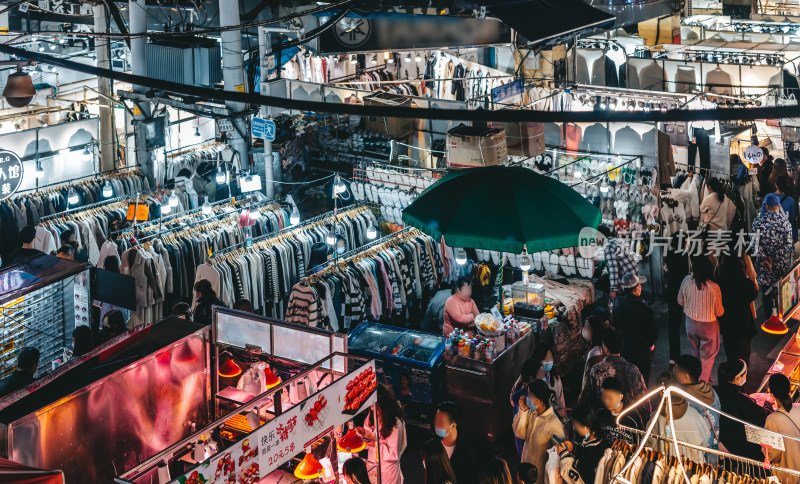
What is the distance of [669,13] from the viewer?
1719 cm

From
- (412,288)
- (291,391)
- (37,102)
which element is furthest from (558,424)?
(37,102)

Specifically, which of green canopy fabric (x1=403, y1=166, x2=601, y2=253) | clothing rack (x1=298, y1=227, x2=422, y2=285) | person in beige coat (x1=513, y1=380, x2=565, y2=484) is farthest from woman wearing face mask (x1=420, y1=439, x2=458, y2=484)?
clothing rack (x1=298, y1=227, x2=422, y2=285)

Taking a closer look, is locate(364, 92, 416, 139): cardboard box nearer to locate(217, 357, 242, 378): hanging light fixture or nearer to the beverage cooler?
the beverage cooler

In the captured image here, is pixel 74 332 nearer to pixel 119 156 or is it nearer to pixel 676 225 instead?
pixel 676 225

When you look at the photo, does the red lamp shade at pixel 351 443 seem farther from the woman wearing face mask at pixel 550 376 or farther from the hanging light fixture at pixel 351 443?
the woman wearing face mask at pixel 550 376

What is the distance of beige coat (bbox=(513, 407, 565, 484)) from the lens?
6234 millimetres

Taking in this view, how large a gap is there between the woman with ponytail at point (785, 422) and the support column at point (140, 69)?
11080 millimetres

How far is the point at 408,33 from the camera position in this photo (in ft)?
45.2

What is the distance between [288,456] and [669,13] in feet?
50.1

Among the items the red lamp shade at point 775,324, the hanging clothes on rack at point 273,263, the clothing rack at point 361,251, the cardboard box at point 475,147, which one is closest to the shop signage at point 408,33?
the hanging clothes on rack at point 273,263

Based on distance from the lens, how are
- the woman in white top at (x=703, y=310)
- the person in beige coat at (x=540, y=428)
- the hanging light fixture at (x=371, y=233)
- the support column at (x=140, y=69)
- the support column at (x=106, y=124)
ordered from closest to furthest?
the person in beige coat at (x=540, y=428) → the woman in white top at (x=703, y=310) → the hanging light fixture at (x=371, y=233) → the support column at (x=140, y=69) → the support column at (x=106, y=124)

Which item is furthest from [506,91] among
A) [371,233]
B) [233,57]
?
[233,57]

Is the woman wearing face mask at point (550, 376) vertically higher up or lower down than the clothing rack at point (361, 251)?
lower down

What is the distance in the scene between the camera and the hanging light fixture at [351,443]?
5.86m
